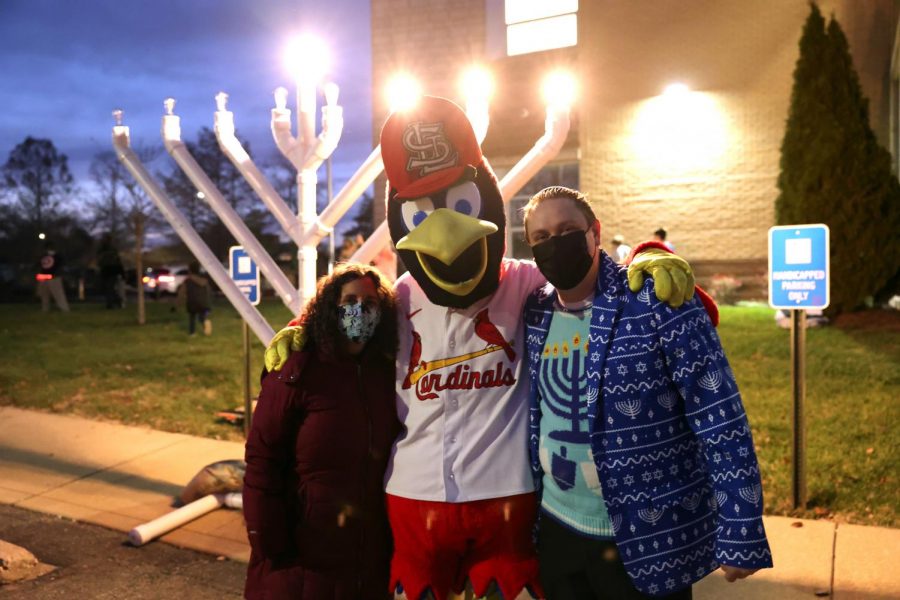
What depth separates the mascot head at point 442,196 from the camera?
7.68 ft

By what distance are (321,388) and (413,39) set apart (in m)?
14.9

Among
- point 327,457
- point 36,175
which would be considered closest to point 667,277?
point 327,457

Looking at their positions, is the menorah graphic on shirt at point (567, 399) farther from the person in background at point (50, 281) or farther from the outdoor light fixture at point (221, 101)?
the person in background at point (50, 281)

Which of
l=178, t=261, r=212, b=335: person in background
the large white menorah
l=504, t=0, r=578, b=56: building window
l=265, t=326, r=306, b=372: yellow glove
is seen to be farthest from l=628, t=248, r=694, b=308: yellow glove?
l=504, t=0, r=578, b=56: building window

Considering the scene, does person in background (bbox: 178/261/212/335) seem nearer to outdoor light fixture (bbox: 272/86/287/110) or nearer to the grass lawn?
the grass lawn

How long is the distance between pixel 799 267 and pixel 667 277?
2.72m

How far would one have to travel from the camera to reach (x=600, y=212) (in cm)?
1543

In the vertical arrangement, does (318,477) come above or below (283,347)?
below

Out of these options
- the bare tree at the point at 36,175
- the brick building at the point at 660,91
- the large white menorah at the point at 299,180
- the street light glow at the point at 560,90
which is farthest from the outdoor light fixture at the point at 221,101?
the bare tree at the point at 36,175

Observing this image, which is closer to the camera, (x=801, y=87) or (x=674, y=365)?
(x=674, y=365)

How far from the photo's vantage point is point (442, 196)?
2488 mm

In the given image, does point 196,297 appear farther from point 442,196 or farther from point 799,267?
point 442,196

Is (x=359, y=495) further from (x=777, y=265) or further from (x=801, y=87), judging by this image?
(x=801, y=87)

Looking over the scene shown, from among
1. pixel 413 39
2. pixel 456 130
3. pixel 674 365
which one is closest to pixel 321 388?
pixel 456 130
